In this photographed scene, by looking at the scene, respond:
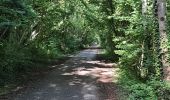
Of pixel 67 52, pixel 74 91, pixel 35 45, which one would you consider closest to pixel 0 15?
pixel 74 91

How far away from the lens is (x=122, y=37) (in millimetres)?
19266

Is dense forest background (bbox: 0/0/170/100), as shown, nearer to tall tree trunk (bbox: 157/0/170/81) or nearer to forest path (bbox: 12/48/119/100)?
tall tree trunk (bbox: 157/0/170/81)

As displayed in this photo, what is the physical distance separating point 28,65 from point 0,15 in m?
8.59

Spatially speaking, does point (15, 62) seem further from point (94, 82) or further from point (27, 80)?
point (94, 82)

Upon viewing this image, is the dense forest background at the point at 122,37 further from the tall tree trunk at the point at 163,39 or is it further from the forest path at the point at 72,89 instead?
the forest path at the point at 72,89

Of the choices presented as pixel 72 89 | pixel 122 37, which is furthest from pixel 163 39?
pixel 122 37

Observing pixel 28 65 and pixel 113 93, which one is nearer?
pixel 113 93

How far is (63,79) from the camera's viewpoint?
18.1m

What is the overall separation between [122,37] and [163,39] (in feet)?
25.9

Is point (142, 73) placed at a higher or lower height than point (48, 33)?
lower

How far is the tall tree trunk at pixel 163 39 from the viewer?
36.7 ft

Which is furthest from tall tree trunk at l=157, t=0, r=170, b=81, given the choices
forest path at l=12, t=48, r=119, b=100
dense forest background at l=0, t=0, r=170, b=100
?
forest path at l=12, t=48, r=119, b=100

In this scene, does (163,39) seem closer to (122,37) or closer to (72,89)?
(72,89)

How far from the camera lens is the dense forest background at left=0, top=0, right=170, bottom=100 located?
1176 cm
